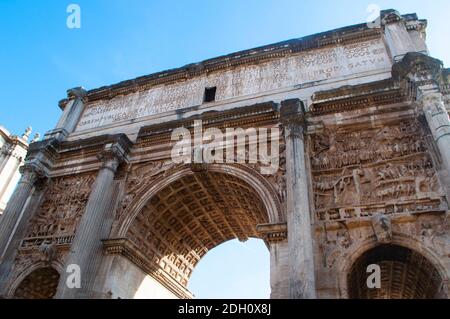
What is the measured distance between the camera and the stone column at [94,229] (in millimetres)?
8359

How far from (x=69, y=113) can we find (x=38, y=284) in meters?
6.43

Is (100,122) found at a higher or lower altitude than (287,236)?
higher

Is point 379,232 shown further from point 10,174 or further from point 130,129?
point 10,174

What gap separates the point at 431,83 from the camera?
8.34 m

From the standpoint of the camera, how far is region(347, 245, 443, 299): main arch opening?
287 inches

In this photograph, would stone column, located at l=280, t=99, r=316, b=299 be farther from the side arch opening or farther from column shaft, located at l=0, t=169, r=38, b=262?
column shaft, located at l=0, t=169, r=38, b=262

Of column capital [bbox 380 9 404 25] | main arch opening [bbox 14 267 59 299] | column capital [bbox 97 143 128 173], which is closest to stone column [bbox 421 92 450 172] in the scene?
column capital [bbox 380 9 404 25]

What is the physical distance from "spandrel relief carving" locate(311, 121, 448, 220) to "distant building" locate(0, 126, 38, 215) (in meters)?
22.1

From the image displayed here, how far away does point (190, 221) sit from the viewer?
37.9 feet

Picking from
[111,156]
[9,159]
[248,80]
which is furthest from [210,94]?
[9,159]

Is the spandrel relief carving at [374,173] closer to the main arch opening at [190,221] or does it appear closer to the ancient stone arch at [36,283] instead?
the main arch opening at [190,221]

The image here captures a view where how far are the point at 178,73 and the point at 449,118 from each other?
8867 mm
